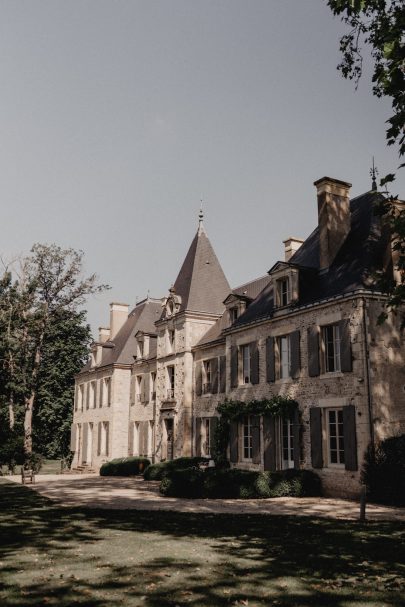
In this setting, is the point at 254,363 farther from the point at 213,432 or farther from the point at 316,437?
the point at 213,432

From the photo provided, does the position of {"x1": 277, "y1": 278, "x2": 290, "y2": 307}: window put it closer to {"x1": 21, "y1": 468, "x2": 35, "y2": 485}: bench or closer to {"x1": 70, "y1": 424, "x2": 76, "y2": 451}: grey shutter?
{"x1": 21, "y1": 468, "x2": 35, "y2": 485}: bench

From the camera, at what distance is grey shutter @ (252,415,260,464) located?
21406mm

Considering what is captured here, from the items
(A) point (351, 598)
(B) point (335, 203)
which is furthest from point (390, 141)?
(B) point (335, 203)

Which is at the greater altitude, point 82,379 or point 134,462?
point 82,379

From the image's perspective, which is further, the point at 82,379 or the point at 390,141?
the point at 82,379

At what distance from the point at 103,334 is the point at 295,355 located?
2508 cm

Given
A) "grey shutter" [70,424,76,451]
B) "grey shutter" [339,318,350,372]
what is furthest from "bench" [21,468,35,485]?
"grey shutter" [70,424,76,451]

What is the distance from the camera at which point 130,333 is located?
123 feet

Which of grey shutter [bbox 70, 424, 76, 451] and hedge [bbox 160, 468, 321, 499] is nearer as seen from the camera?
hedge [bbox 160, 468, 321, 499]

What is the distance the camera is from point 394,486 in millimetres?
15625

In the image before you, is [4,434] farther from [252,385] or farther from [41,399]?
[252,385]

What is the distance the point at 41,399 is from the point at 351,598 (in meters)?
40.2

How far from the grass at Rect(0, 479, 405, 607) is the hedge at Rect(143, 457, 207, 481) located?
11.0 m

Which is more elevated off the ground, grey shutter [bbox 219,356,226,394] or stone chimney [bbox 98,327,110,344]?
stone chimney [bbox 98,327,110,344]
